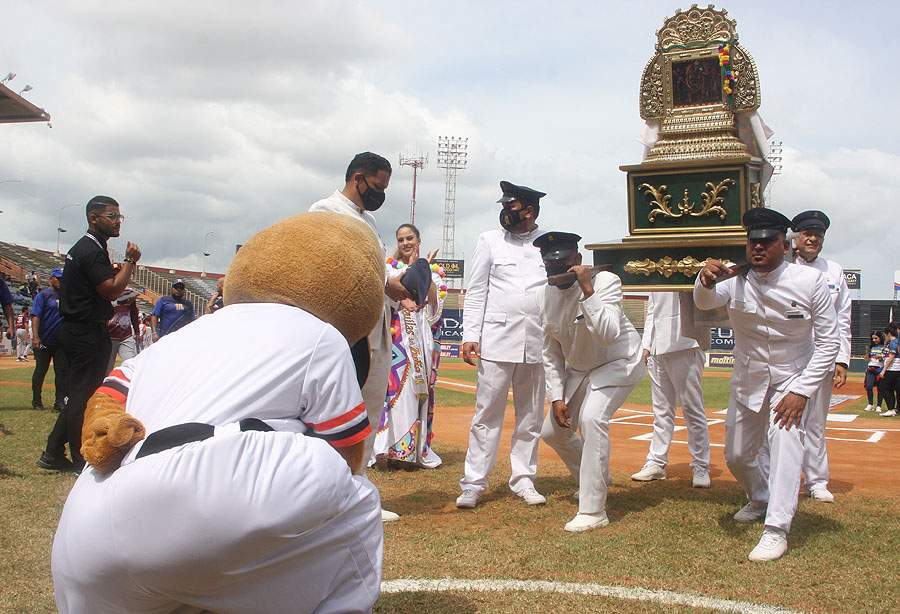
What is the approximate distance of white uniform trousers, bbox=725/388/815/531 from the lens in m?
5.12

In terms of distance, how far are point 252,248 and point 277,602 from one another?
111 cm

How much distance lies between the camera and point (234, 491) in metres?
2.19

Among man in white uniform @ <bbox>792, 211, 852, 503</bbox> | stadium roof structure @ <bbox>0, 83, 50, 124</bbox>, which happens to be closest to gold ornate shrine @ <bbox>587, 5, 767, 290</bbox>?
man in white uniform @ <bbox>792, 211, 852, 503</bbox>

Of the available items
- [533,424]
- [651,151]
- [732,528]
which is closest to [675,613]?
[732,528]

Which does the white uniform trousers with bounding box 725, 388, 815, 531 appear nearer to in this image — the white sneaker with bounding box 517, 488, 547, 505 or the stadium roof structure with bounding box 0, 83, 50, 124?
the white sneaker with bounding box 517, 488, 547, 505

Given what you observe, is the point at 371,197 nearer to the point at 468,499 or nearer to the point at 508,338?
the point at 508,338

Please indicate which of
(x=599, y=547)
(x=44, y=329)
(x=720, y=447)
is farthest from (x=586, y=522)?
(x=44, y=329)

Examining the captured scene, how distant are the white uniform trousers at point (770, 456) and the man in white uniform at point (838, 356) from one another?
77 centimetres

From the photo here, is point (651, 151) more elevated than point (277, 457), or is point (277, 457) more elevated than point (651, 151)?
point (651, 151)

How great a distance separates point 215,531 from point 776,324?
427 cm

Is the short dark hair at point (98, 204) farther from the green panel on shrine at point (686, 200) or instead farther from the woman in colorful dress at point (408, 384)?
the green panel on shrine at point (686, 200)

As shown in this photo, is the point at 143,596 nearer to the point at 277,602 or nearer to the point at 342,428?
the point at 277,602

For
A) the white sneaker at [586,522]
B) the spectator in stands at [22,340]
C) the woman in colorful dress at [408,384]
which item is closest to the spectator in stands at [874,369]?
the woman in colorful dress at [408,384]

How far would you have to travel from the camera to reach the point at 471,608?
3990mm
